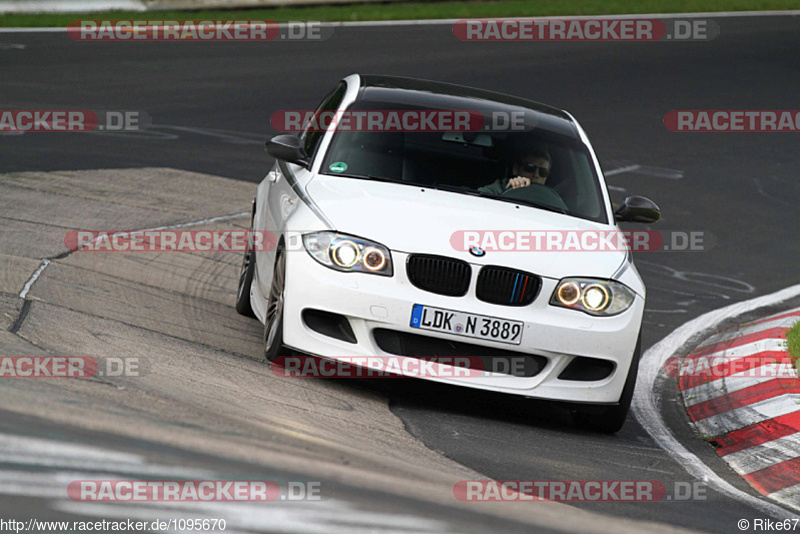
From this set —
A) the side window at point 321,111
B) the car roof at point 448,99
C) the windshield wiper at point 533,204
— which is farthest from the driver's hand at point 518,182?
the side window at point 321,111

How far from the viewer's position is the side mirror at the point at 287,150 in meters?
7.38

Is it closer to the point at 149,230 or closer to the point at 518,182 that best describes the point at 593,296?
Answer: the point at 518,182

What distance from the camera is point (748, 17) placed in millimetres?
28938

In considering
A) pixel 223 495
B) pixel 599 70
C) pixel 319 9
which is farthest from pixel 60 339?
pixel 319 9

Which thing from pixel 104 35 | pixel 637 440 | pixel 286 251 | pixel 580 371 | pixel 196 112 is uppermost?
pixel 104 35

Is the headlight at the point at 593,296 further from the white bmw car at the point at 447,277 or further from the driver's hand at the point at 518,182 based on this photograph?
the driver's hand at the point at 518,182

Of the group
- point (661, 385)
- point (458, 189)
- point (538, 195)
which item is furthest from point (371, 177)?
point (661, 385)

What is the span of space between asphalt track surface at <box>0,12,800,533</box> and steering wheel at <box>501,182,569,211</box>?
3.95ft

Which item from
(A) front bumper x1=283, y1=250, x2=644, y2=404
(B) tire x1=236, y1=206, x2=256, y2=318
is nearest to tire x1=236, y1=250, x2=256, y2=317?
(B) tire x1=236, y1=206, x2=256, y2=318

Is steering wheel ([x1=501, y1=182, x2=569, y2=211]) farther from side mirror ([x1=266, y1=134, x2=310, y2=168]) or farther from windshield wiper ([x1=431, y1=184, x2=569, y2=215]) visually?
side mirror ([x1=266, y1=134, x2=310, y2=168])

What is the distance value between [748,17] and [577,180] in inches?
908

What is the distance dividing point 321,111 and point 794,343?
12.3 feet

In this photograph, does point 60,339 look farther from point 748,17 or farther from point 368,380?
point 748,17

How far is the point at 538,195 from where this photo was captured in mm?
7402
